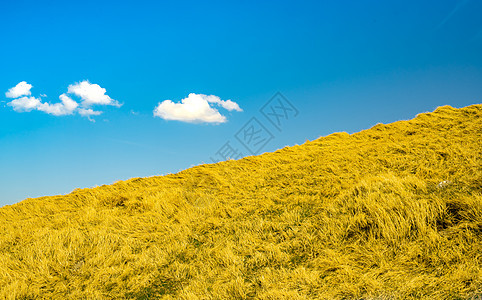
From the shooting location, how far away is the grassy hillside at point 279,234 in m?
4.16

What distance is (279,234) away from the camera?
239 inches

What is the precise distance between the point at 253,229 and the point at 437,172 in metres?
5.08

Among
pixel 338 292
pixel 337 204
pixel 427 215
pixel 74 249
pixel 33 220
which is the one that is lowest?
pixel 338 292

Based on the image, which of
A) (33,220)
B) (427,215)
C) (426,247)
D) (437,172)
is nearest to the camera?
(426,247)

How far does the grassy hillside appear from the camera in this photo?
4.16 m

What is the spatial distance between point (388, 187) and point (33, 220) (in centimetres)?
1073

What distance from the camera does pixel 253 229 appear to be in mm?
6504

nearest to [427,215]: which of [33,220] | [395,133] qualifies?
[395,133]

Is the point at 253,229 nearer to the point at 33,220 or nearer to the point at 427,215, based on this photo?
the point at 427,215

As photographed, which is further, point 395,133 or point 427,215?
point 395,133

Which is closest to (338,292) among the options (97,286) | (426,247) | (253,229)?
(426,247)

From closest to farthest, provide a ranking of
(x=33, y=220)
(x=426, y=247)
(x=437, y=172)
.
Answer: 1. (x=426, y=247)
2. (x=437, y=172)
3. (x=33, y=220)

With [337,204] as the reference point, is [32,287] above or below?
above

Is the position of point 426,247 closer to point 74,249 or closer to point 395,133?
point 74,249
